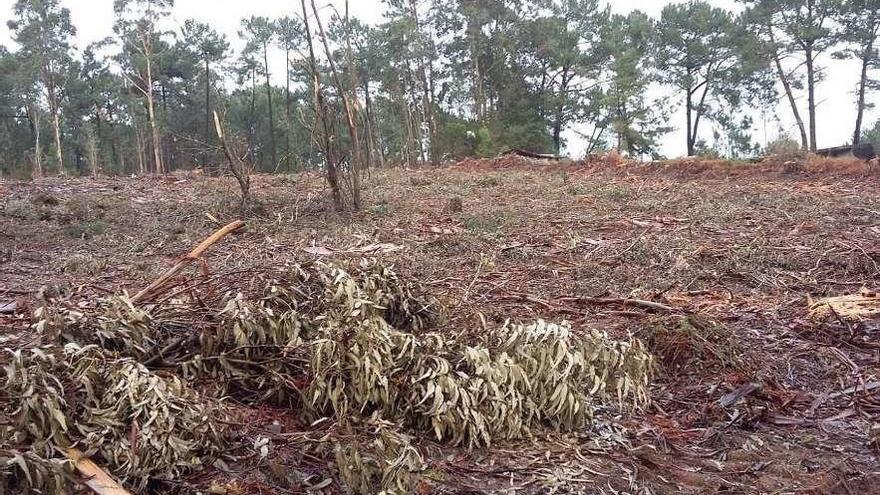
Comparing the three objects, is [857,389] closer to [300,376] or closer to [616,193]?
[300,376]

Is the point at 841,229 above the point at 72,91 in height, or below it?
below

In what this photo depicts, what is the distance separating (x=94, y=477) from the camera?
6.05 ft

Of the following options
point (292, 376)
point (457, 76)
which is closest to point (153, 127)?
point (457, 76)

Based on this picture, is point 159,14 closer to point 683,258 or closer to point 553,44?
point 553,44

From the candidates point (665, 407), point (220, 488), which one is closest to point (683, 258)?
point (665, 407)

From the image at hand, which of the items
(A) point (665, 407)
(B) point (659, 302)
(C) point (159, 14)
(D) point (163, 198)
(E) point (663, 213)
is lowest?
(A) point (665, 407)

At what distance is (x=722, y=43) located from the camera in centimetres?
2495

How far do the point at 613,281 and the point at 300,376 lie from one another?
2.94 metres

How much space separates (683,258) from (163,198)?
8.00m

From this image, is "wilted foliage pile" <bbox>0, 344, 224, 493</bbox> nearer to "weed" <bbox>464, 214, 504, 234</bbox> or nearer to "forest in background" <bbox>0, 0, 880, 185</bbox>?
"weed" <bbox>464, 214, 504, 234</bbox>

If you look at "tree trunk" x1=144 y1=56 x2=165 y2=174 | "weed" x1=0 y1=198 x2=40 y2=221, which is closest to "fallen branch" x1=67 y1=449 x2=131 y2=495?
"weed" x1=0 y1=198 x2=40 y2=221

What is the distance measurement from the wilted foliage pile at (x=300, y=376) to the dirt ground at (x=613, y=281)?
0.40ft

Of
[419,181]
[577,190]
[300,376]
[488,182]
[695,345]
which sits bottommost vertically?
[695,345]

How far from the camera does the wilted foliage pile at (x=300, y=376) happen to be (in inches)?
78.8
